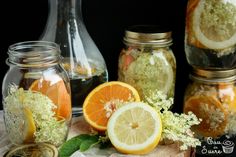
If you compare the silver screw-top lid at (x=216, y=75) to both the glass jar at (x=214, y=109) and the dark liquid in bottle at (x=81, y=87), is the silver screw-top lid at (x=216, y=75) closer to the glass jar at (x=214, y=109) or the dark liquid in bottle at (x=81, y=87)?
the glass jar at (x=214, y=109)

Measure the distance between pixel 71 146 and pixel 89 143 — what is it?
3 cm

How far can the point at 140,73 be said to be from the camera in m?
0.88

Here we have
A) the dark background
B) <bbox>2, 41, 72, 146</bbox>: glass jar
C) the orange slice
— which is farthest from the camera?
the dark background

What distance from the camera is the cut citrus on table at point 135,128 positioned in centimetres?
76

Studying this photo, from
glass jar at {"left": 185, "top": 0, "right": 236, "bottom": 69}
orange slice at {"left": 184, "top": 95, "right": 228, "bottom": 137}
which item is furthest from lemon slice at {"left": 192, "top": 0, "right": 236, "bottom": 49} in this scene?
orange slice at {"left": 184, "top": 95, "right": 228, "bottom": 137}

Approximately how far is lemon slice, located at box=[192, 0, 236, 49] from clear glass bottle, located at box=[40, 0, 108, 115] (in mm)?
206

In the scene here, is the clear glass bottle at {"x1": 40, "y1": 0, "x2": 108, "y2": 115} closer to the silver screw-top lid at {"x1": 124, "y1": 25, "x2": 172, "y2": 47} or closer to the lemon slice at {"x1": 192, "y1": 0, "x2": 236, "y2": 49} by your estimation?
the silver screw-top lid at {"x1": 124, "y1": 25, "x2": 172, "y2": 47}

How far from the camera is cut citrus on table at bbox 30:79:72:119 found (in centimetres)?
77

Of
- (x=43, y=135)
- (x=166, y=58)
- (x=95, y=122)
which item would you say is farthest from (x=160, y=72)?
(x=43, y=135)

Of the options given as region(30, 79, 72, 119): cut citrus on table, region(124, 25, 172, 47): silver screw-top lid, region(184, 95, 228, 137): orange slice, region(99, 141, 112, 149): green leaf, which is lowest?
region(99, 141, 112, 149): green leaf

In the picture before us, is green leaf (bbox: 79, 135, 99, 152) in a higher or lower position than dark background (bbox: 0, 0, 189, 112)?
lower

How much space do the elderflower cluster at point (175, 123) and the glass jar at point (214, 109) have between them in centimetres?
4

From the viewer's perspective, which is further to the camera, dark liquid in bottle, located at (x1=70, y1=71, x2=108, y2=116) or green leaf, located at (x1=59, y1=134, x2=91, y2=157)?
dark liquid in bottle, located at (x1=70, y1=71, x2=108, y2=116)

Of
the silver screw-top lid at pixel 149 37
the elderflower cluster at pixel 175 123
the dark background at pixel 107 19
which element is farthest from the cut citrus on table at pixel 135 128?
the dark background at pixel 107 19
